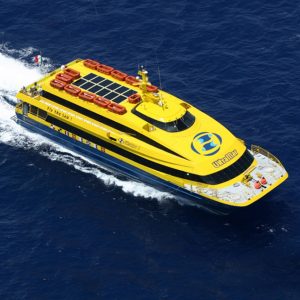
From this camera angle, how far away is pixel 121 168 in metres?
80.2

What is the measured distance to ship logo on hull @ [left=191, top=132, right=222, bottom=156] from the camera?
2955 inches

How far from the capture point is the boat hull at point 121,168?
245 feet

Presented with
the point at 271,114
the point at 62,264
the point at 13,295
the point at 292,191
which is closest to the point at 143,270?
the point at 62,264

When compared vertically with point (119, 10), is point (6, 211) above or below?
below

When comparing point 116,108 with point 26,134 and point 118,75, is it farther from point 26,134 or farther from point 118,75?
point 26,134

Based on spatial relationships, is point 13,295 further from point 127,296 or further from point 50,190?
point 50,190

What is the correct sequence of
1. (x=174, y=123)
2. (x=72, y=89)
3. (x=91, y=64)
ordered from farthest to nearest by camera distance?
(x=91, y=64) → (x=72, y=89) → (x=174, y=123)

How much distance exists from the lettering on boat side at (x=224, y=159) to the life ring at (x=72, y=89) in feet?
59.1

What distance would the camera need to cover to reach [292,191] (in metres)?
76.9

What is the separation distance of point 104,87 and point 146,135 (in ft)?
30.9

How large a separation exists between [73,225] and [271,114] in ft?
92.1

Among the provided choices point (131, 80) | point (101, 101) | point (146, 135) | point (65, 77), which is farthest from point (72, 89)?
point (146, 135)

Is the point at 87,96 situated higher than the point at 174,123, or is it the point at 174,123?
the point at 87,96

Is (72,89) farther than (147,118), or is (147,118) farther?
(72,89)
